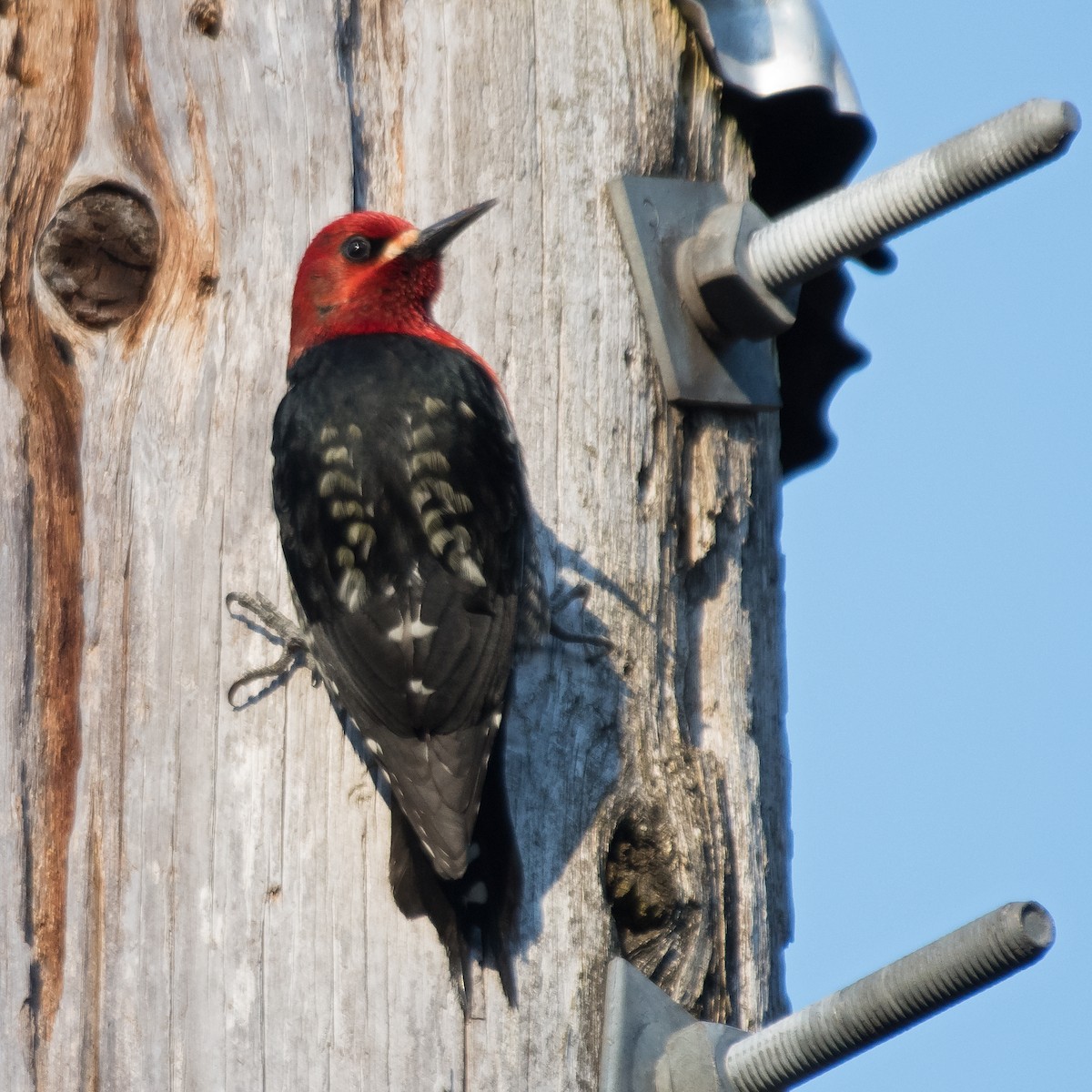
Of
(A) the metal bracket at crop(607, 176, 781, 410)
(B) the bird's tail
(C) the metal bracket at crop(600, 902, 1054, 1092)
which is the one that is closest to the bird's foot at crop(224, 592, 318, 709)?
(B) the bird's tail

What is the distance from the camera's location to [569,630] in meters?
3.25

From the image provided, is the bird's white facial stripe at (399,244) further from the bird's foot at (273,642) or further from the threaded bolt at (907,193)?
the bird's foot at (273,642)

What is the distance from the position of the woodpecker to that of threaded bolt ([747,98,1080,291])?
0.58 meters

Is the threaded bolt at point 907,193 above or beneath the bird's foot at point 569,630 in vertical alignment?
above

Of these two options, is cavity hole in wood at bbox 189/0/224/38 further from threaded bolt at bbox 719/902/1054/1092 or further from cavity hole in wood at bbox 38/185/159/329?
threaded bolt at bbox 719/902/1054/1092

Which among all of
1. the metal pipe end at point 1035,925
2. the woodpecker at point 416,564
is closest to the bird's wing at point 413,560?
the woodpecker at point 416,564

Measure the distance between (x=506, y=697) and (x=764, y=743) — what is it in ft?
1.81

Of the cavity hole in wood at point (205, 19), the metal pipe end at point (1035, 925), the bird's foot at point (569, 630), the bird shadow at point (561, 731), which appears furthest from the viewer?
the cavity hole in wood at point (205, 19)

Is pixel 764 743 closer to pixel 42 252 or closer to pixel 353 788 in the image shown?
pixel 353 788

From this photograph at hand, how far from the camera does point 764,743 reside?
3441 millimetres

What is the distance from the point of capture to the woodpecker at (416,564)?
3000 millimetres

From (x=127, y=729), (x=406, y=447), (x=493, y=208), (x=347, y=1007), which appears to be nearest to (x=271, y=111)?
(x=493, y=208)

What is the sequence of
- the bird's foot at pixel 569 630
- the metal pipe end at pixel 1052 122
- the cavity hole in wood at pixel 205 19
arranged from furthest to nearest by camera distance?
the cavity hole in wood at pixel 205 19 < the bird's foot at pixel 569 630 < the metal pipe end at pixel 1052 122

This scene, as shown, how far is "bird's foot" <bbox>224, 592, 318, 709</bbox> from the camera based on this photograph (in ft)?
10.4
